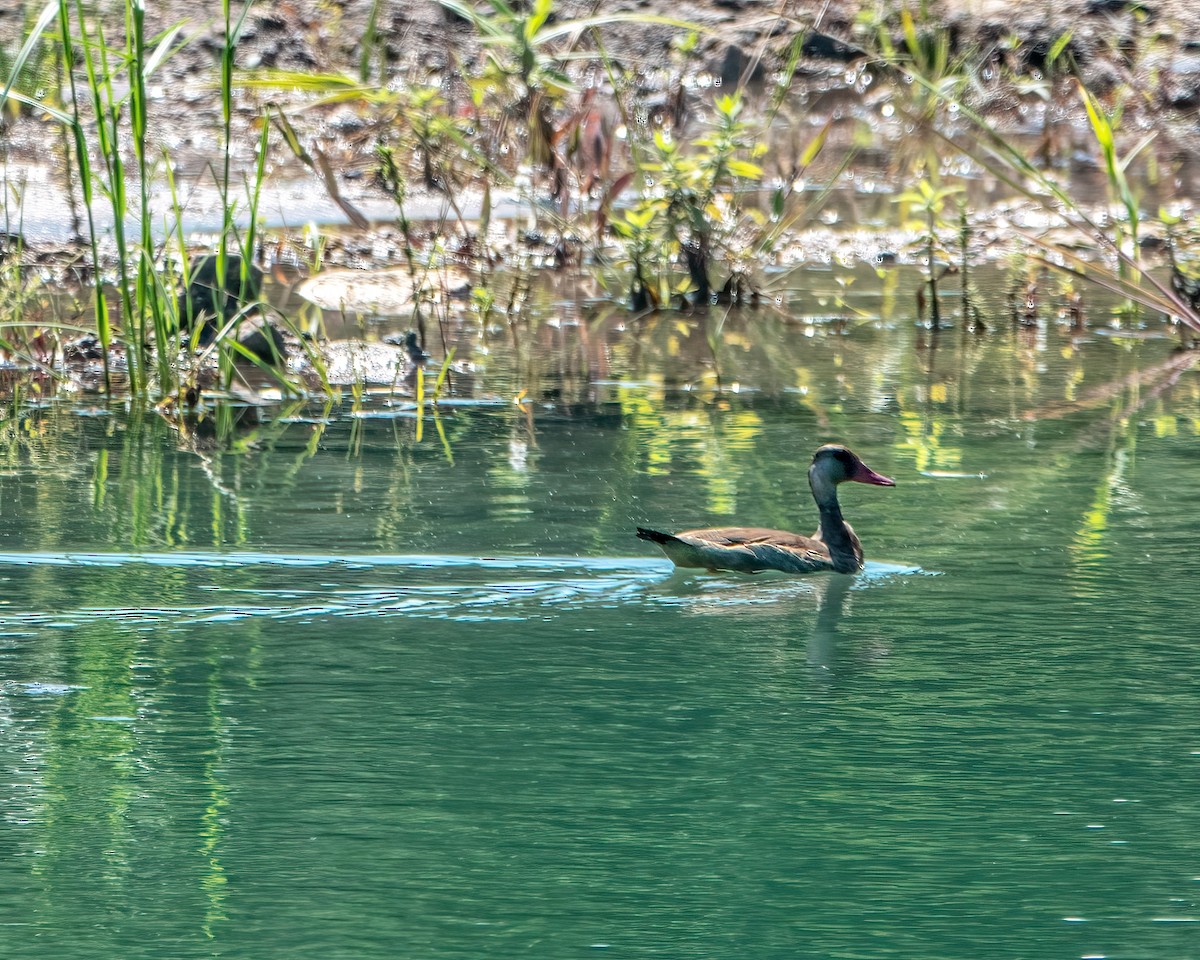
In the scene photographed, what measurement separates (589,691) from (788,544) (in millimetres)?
1268

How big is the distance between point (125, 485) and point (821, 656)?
2576 millimetres

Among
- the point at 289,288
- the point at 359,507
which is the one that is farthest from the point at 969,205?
the point at 359,507

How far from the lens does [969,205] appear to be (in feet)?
41.7

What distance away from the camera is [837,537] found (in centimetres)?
569

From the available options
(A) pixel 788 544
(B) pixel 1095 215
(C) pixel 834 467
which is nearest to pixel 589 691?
(A) pixel 788 544

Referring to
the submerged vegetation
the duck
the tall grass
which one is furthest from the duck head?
the tall grass

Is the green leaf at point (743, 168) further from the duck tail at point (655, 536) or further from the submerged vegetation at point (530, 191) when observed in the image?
the duck tail at point (655, 536)

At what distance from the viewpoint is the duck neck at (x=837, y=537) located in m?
5.66

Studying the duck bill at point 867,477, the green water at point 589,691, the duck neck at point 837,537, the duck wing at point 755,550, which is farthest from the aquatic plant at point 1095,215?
the duck wing at point 755,550

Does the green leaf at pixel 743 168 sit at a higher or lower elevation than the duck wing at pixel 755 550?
higher

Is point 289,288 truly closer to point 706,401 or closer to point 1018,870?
point 706,401

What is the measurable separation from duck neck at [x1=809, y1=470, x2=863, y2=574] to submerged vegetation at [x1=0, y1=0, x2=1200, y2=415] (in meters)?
1.35

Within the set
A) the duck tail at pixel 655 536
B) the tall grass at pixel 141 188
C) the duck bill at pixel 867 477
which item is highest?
the tall grass at pixel 141 188

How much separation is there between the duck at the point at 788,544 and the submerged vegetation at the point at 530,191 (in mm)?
1247
